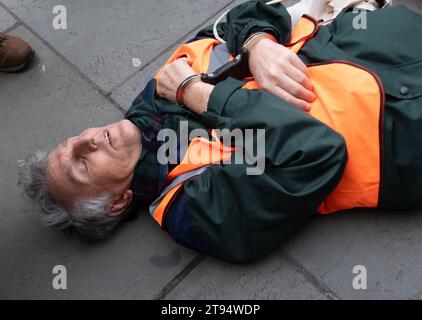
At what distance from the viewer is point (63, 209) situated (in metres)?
2.40

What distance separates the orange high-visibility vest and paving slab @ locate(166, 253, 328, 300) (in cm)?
33

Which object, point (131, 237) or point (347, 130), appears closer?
point (347, 130)

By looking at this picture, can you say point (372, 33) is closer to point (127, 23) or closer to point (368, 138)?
point (368, 138)

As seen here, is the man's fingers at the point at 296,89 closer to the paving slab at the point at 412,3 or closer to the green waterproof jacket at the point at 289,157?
the green waterproof jacket at the point at 289,157

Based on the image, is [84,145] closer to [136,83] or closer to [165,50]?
[136,83]

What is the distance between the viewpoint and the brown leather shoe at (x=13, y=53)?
10.3ft

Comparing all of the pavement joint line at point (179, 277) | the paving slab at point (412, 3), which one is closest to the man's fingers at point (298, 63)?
the pavement joint line at point (179, 277)

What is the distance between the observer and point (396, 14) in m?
2.22

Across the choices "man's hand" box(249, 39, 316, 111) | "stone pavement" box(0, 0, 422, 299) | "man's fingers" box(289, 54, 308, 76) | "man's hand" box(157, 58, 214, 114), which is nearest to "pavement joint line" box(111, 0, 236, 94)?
"stone pavement" box(0, 0, 422, 299)

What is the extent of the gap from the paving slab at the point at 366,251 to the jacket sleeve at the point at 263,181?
199 mm

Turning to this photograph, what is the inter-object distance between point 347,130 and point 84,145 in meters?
1.15

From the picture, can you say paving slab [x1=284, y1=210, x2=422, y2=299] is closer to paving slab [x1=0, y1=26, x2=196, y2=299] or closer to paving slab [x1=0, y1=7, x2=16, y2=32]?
paving slab [x1=0, y1=26, x2=196, y2=299]

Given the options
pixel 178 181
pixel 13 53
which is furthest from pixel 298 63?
pixel 13 53

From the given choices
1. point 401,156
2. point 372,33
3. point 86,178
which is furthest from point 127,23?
point 401,156
